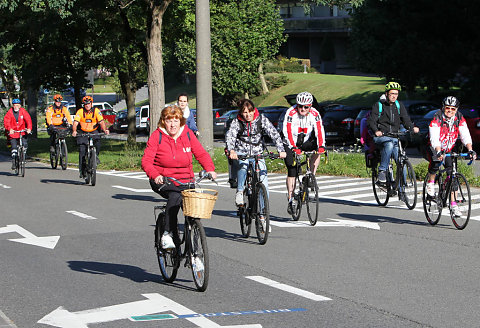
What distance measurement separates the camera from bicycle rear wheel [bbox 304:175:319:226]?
38.7ft

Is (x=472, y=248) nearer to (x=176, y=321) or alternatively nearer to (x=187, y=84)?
(x=176, y=321)

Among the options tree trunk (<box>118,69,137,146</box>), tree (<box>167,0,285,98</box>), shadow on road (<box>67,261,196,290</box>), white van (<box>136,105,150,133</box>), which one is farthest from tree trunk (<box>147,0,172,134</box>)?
tree (<box>167,0,285,98</box>)

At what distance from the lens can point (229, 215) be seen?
13.4 m

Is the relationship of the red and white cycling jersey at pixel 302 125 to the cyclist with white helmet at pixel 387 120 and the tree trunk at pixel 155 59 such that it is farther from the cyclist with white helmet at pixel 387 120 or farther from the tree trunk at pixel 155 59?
the tree trunk at pixel 155 59

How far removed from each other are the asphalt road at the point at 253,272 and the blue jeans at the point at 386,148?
31.4 inches

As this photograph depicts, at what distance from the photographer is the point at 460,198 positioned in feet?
36.7

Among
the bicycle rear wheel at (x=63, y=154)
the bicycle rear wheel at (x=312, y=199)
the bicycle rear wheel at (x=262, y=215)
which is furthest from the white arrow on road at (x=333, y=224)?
the bicycle rear wheel at (x=63, y=154)

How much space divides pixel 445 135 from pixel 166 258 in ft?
16.0

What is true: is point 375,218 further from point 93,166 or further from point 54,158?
point 54,158

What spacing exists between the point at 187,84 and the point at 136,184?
64.2 meters

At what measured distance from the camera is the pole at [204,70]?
22578 mm

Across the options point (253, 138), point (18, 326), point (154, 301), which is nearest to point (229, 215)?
point (253, 138)

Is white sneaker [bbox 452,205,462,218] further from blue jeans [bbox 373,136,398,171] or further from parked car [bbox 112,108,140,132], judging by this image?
parked car [bbox 112,108,140,132]

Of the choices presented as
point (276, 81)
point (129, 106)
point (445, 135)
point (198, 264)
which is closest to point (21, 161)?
point (129, 106)
